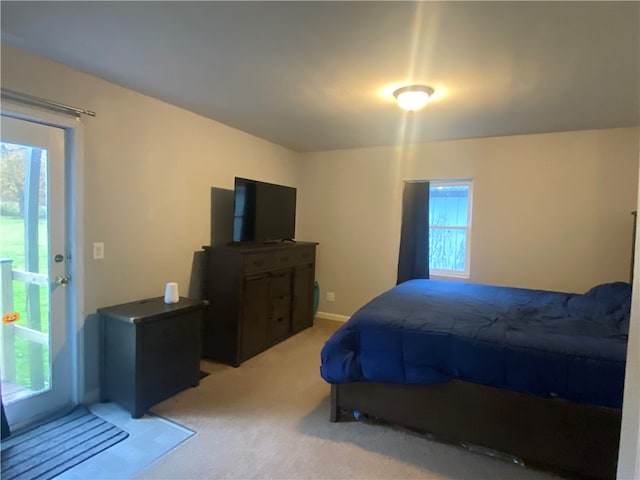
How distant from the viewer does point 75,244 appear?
92.4 inches

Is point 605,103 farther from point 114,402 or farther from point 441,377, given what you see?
point 114,402

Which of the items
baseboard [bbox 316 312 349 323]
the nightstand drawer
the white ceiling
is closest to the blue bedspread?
the nightstand drawer

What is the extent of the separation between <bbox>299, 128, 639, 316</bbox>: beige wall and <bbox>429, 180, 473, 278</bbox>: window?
16cm

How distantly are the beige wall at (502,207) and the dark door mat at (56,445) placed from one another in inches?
115

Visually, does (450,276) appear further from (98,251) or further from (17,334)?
(17,334)

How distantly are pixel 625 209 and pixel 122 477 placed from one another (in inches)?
168

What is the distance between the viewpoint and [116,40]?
1853 millimetres

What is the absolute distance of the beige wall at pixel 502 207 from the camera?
3.27m

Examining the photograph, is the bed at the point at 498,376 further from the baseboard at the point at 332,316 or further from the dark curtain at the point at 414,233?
the baseboard at the point at 332,316

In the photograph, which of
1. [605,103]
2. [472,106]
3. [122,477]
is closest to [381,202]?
[472,106]

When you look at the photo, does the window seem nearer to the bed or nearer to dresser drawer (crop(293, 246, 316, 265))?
dresser drawer (crop(293, 246, 316, 265))

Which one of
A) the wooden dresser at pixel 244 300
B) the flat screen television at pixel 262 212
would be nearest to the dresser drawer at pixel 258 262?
the wooden dresser at pixel 244 300

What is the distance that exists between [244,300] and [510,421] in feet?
7.06

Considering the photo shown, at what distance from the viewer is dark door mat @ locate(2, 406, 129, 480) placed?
181 cm
